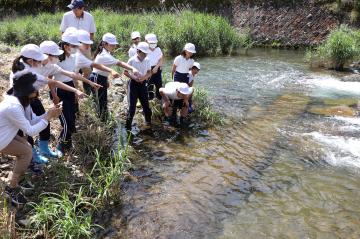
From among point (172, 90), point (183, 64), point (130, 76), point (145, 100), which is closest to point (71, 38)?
point (130, 76)

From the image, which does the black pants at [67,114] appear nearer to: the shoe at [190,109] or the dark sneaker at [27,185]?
the dark sneaker at [27,185]

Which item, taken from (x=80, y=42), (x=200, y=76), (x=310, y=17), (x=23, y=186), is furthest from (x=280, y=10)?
(x=23, y=186)

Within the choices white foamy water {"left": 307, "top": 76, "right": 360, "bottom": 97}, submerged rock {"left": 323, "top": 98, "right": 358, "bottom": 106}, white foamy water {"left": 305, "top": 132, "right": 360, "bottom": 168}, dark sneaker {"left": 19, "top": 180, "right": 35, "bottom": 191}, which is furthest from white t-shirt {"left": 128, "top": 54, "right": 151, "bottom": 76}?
white foamy water {"left": 307, "top": 76, "right": 360, "bottom": 97}

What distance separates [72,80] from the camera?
5.54 metres

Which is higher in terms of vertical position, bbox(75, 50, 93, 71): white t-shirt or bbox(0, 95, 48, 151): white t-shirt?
bbox(75, 50, 93, 71): white t-shirt

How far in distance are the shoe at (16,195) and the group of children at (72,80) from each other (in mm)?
10

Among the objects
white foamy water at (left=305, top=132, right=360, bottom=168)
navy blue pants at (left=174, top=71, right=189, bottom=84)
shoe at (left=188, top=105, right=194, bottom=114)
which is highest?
navy blue pants at (left=174, top=71, right=189, bottom=84)

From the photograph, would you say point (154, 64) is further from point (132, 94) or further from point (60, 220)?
point (60, 220)

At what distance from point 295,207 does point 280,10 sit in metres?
15.5

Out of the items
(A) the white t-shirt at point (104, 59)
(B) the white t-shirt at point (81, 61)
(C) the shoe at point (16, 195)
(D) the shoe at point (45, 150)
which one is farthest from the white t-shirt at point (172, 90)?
(C) the shoe at point (16, 195)

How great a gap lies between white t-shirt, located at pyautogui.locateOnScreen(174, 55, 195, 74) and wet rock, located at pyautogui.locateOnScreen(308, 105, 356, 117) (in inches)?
123

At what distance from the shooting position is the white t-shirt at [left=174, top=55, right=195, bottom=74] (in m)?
7.59

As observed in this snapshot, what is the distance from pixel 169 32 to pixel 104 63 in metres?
9.05

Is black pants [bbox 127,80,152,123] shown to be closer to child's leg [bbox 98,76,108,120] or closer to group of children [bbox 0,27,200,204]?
group of children [bbox 0,27,200,204]
